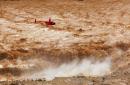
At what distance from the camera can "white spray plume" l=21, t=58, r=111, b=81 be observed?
17.6ft

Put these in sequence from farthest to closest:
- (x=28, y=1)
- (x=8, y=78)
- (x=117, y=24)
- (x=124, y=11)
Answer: (x=28, y=1) → (x=124, y=11) → (x=117, y=24) → (x=8, y=78)

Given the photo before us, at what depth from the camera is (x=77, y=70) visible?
547 centimetres

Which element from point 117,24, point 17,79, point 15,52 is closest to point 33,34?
point 15,52

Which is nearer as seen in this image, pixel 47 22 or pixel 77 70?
pixel 77 70

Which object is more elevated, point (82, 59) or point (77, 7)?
point (77, 7)

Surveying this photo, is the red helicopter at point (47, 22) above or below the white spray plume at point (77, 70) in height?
above

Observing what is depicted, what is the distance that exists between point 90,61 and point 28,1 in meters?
2.48

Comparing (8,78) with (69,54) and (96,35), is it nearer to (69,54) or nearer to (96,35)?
(69,54)

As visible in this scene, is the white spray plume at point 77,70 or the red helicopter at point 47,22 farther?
the red helicopter at point 47,22

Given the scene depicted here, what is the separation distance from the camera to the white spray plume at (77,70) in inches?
211

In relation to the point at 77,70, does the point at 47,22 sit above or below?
above

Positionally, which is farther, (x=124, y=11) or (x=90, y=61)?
(x=124, y=11)

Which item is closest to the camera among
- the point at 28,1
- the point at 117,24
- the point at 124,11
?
the point at 117,24

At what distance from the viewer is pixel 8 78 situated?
17.2 feet
